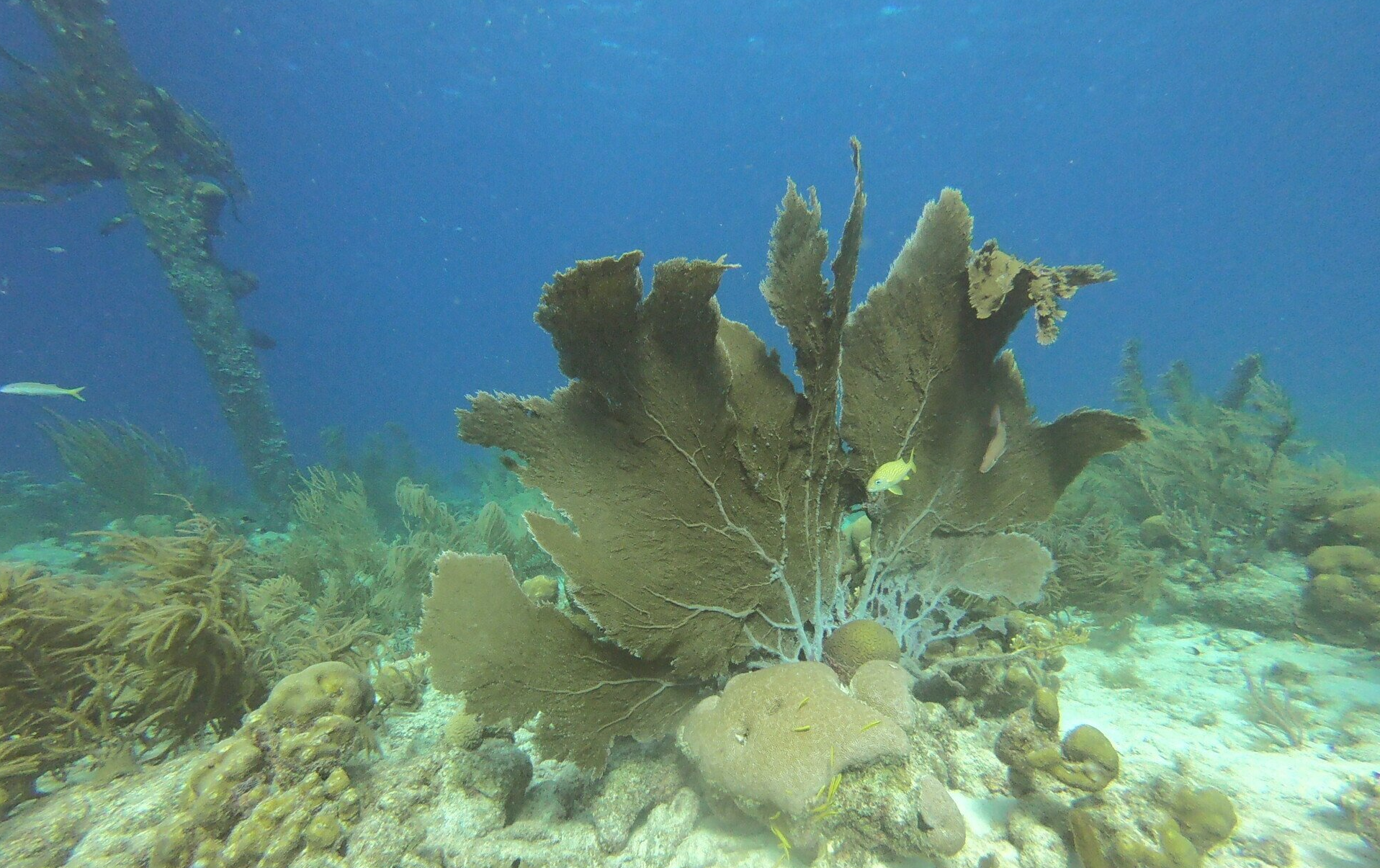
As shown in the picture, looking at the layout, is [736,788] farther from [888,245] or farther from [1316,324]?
[1316,324]

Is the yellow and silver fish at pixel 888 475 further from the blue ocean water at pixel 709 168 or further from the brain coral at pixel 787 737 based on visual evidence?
the blue ocean water at pixel 709 168

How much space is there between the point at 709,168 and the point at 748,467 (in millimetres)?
96334

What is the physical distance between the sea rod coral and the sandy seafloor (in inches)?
17.5

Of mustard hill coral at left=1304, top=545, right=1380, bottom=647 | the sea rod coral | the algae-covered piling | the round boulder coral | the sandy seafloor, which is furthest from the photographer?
the algae-covered piling

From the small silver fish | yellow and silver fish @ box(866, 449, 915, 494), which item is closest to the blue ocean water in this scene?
the small silver fish

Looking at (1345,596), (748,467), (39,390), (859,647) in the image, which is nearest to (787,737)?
(859,647)

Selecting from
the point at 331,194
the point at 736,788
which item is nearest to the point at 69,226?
the point at 331,194

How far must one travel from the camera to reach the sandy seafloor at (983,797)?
7.49 ft

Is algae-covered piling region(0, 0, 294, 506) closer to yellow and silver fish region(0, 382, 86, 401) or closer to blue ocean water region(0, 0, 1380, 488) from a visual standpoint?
blue ocean water region(0, 0, 1380, 488)

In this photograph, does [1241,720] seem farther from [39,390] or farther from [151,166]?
[151,166]

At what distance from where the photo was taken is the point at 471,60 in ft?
153

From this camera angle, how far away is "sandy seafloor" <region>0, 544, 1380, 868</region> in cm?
228

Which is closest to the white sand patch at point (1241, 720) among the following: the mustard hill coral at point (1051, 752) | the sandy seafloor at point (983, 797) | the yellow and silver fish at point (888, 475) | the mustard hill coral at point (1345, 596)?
the sandy seafloor at point (983, 797)

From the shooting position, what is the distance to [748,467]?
283 cm
